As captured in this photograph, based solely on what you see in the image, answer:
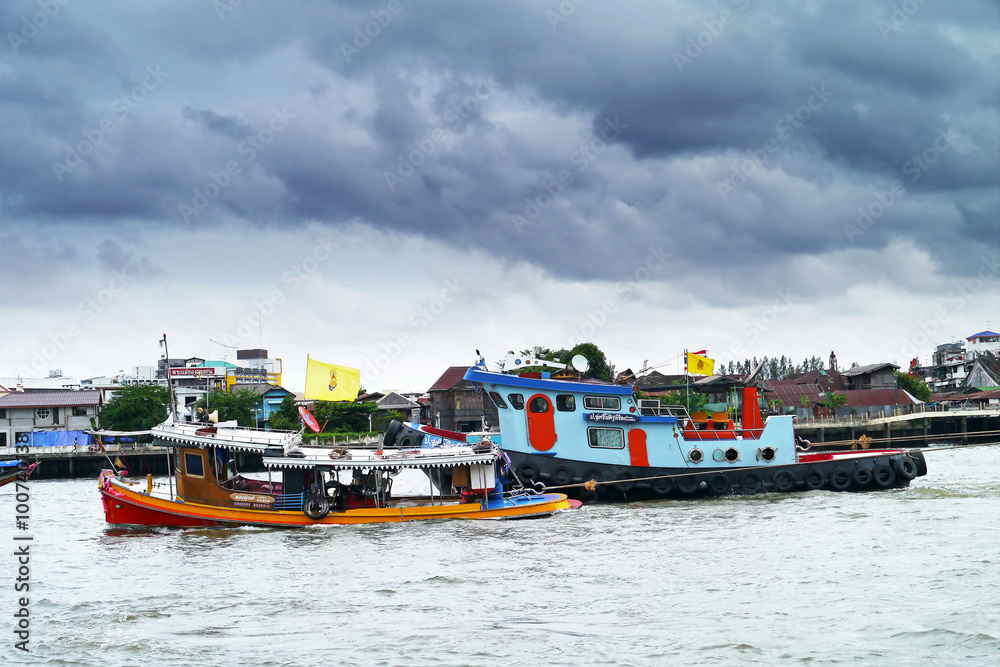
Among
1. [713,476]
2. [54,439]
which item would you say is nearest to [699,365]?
[713,476]

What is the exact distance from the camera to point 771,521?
25172 mm

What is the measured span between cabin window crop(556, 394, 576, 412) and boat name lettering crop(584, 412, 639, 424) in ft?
1.95

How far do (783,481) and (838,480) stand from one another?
2.11 meters

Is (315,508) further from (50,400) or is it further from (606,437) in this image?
(50,400)

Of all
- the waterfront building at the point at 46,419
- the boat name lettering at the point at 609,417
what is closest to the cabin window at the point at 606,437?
the boat name lettering at the point at 609,417

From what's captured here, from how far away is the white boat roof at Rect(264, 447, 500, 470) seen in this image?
2423 cm

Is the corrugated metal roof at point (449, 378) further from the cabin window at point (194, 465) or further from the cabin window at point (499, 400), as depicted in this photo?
the cabin window at point (194, 465)

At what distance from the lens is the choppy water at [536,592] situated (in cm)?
1260

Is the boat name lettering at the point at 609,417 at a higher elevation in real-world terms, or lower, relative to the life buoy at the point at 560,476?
higher

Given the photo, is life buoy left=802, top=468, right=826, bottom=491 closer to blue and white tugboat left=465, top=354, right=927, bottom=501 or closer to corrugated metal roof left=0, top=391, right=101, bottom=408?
blue and white tugboat left=465, top=354, right=927, bottom=501

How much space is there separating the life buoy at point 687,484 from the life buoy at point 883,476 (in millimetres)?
6891

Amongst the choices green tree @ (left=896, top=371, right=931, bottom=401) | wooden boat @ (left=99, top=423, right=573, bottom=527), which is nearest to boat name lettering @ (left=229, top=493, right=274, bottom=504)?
wooden boat @ (left=99, top=423, right=573, bottom=527)

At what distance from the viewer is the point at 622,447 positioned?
100ft

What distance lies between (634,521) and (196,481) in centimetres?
1243
